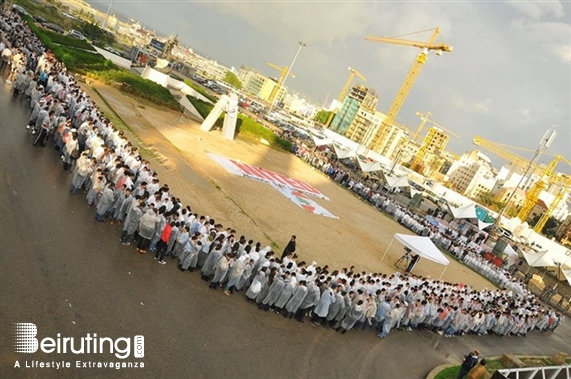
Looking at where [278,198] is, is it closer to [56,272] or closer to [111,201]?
[111,201]

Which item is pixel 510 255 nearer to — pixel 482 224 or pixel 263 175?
pixel 482 224

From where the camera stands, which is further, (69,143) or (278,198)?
(278,198)

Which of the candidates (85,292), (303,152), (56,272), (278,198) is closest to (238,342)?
(85,292)

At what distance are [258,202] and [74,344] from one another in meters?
14.3

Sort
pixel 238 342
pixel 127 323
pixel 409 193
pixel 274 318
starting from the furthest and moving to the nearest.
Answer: pixel 409 193, pixel 274 318, pixel 238 342, pixel 127 323

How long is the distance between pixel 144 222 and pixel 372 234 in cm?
1887

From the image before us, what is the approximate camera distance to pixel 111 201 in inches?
454

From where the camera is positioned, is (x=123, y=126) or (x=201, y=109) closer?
(x=123, y=126)

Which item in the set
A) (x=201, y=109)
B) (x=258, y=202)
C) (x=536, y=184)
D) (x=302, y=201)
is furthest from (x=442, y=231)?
(x=536, y=184)

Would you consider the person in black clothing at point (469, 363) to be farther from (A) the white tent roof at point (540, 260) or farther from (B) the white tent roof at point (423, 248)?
(A) the white tent roof at point (540, 260)

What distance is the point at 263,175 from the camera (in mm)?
27234

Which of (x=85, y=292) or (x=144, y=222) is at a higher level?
(x=144, y=222)

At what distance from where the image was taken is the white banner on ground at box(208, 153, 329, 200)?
82.5ft

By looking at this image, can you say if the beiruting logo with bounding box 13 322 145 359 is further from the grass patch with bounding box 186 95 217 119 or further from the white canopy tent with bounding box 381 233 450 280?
the grass patch with bounding box 186 95 217 119
